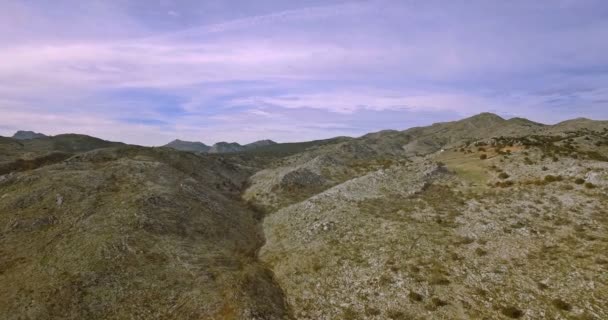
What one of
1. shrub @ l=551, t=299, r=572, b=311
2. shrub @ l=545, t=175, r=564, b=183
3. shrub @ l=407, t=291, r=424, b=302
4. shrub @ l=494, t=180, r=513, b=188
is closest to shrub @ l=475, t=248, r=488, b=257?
shrub @ l=551, t=299, r=572, b=311

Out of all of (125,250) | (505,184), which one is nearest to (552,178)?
(505,184)

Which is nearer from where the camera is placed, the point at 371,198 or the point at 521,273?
the point at 521,273

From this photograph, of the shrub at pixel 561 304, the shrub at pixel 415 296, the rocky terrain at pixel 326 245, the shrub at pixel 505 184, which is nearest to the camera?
the shrub at pixel 561 304

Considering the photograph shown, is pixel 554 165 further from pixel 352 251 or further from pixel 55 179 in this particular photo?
pixel 55 179

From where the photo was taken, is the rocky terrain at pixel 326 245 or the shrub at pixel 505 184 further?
the shrub at pixel 505 184

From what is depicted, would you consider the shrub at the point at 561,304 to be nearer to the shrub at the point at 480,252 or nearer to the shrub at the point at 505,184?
the shrub at the point at 480,252

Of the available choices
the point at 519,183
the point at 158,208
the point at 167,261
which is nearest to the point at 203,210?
Result: the point at 158,208

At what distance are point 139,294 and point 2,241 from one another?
16855 mm

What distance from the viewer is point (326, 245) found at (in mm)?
36688

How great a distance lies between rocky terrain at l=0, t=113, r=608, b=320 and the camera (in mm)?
26531

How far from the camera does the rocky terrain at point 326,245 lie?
87.0ft

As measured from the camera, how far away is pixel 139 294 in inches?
1130

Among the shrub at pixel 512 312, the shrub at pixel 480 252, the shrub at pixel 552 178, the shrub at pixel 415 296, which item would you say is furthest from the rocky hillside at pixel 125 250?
the shrub at pixel 552 178

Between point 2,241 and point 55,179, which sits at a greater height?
point 55,179
